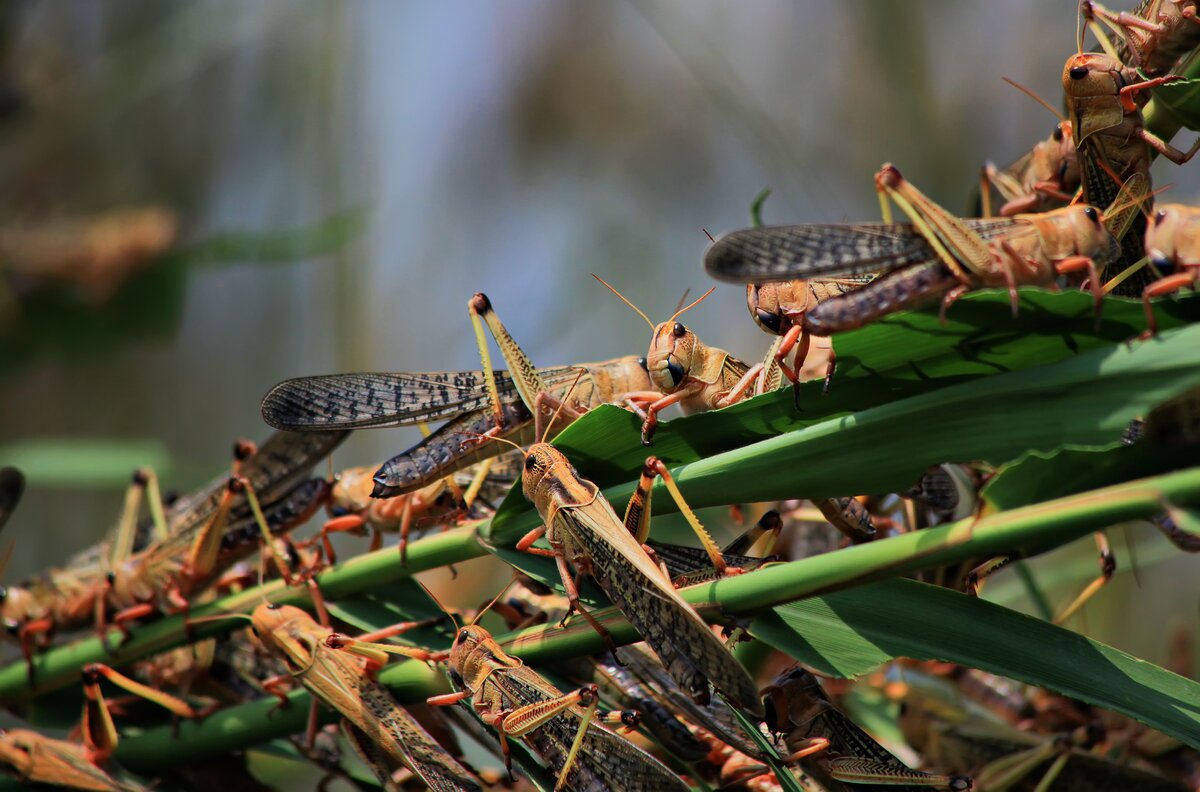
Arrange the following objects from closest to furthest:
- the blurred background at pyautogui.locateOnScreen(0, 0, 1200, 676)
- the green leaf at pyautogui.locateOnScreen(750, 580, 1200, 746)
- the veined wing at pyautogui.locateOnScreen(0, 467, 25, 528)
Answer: the green leaf at pyautogui.locateOnScreen(750, 580, 1200, 746)
the veined wing at pyautogui.locateOnScreen(0, 467, 25, 528)
the blurred background at pyautogui.locateOnScreen(0, 0, 1200, 676)

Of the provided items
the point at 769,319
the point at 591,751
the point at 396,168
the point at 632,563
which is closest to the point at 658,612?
the point at 632,563

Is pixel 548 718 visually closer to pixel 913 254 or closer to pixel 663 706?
pixel 663 706

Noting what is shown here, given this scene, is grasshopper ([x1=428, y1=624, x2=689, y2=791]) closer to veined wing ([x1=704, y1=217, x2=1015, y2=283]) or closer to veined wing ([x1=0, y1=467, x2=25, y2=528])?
veined wing ([x1=704, y1=217, x2=1015, y2=283])

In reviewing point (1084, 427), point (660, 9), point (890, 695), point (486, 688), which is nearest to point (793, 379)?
point (1084, 427)

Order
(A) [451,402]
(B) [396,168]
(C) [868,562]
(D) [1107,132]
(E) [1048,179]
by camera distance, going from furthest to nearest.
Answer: (B) [396,168] < (A) [451,402] < (E) [1048,179] < (D) [1107,132] < (C) [868,562]

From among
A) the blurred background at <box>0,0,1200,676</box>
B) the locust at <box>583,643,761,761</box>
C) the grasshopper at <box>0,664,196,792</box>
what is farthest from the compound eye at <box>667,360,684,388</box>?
the blurred background at <box>0,0,1200,676</box>

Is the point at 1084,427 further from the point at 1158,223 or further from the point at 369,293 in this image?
the point at 369,293

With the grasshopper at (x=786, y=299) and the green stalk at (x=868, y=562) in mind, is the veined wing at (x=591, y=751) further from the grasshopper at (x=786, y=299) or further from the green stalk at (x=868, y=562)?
the grasshopper at (x=786, y=299)
